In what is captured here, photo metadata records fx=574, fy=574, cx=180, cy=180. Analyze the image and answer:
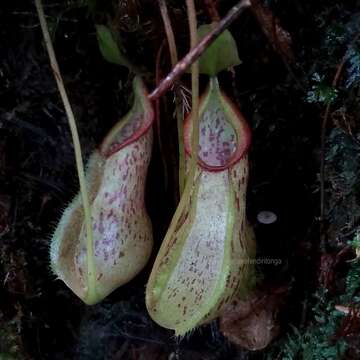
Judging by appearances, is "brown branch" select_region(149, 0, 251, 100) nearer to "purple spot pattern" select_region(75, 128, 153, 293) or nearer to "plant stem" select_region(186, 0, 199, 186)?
"plant stem" select_region(186, 0, 199, 186)

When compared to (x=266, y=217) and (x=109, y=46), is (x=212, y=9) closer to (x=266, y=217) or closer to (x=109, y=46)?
(x=109, y=46)

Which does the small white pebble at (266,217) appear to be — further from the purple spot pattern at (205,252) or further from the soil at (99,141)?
the purple spot pattern at (205,252)

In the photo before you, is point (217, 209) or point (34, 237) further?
point (34, 237)

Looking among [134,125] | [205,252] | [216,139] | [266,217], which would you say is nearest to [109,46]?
[134,125]

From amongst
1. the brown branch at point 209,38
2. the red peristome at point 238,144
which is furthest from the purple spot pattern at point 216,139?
the brown branch at point 209,38

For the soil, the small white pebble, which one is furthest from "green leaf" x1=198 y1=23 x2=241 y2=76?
the small white pebble

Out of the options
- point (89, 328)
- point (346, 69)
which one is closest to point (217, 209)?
point (346, 69)

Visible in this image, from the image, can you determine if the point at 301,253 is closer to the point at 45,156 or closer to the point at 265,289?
the point at 265,289
